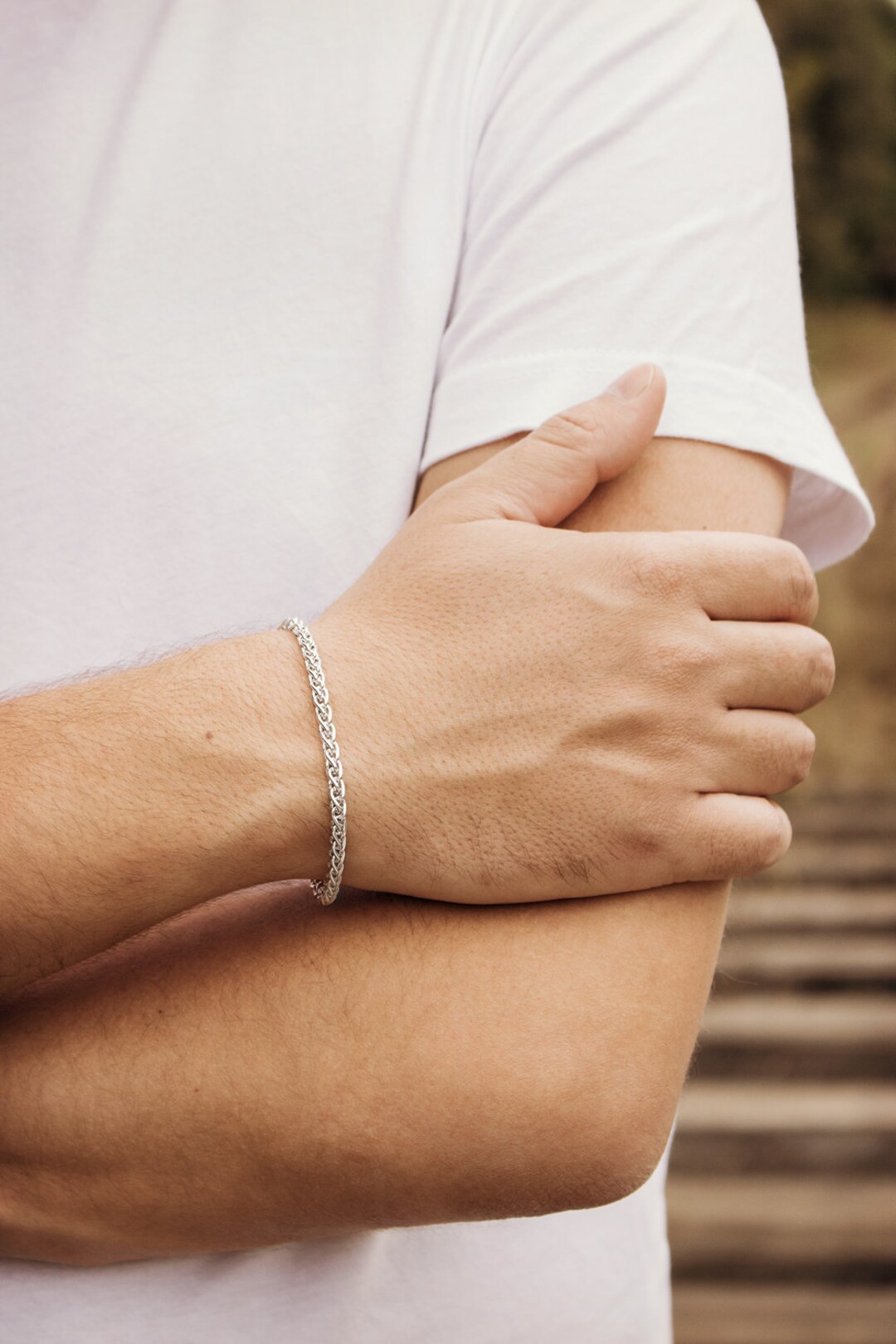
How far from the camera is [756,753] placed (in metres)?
0.92

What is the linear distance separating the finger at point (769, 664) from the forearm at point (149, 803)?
312mm

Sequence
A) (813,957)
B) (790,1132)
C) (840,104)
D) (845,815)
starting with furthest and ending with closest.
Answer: (840,104)
(845,815)
(813,957)
(790,1132)

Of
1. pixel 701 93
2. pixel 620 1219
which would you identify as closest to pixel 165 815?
pixel 620 1219

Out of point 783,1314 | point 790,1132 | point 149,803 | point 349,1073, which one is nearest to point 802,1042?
point 790,1132

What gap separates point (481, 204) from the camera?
1.06m

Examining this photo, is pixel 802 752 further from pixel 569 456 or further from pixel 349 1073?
pixel 349 1073

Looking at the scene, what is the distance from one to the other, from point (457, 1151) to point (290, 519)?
0.53 meters

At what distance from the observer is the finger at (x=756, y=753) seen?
3.00 ft

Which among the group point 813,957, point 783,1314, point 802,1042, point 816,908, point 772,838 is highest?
point 772,838

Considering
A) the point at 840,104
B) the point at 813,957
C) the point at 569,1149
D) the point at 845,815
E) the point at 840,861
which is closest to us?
the point at 569,1149

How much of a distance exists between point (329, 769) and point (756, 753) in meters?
0.32

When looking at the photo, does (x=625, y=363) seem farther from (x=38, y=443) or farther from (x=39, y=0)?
(x=39, y=0)

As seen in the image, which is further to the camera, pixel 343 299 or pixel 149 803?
pixel 343 299

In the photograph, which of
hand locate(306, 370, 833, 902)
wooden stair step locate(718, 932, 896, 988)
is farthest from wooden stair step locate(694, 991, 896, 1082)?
hand locate(306, 370, 833, 902)
